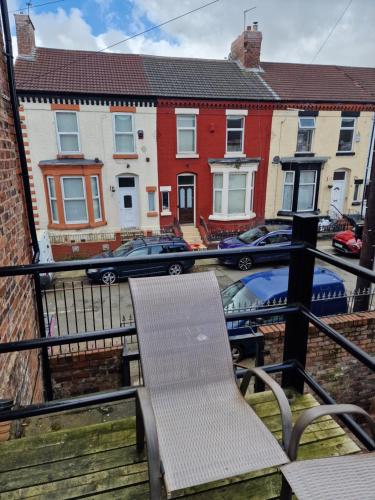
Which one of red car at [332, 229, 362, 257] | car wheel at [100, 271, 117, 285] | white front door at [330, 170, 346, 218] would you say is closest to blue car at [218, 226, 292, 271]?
red car at [332, 229, 362, 257]

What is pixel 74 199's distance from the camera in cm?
1260

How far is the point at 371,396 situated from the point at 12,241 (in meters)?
5.19

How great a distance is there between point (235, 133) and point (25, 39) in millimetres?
9009

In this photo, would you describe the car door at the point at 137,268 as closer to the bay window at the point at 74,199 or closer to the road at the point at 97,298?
the road at the point at 97,298

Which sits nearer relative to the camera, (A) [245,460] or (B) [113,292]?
(A) [245,460]

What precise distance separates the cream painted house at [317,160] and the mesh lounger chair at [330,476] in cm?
1396

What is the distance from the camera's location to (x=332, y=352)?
4.45 m

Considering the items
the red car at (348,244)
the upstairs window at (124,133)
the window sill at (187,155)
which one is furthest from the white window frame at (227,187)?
the red car at (348,244)

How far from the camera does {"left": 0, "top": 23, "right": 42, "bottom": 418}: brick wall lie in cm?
208

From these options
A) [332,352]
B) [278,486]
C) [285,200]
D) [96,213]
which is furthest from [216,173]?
[278,486]

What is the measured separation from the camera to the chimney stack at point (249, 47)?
45.7ft

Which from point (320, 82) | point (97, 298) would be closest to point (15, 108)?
point (97, 298)

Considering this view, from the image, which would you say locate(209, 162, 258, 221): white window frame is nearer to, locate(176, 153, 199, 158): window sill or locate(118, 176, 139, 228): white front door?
locate(176, 153, 199, 158): window sill

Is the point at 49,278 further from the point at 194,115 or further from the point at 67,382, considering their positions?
the point at 194,115
